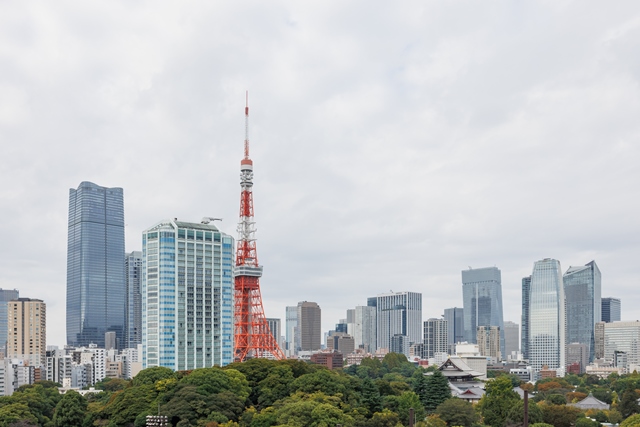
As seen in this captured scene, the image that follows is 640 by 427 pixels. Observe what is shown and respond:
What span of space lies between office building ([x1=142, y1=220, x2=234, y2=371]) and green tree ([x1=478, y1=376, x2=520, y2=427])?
47.7 metres

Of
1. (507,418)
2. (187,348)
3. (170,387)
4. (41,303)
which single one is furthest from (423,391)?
(41,303)

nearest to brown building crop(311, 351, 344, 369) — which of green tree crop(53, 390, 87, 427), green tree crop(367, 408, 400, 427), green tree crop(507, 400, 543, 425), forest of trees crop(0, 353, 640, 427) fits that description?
forest of trees crop(0, 353, 640, 427)

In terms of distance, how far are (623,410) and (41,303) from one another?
118377 millimetres

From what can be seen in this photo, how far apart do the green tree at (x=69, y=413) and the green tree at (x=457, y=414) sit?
2810 centimetres

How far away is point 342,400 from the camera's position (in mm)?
54156

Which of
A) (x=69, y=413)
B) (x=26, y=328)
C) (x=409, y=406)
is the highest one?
(x=409, y=406)

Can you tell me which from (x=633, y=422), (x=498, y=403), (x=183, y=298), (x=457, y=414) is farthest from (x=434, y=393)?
(x=183, y=298)


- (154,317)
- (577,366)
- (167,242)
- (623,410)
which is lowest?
(577,366)

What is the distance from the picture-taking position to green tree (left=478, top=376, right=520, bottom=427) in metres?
56.5

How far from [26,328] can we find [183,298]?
67250mm

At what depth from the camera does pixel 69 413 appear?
58.0m

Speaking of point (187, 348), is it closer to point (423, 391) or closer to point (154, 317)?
point (154, 317)

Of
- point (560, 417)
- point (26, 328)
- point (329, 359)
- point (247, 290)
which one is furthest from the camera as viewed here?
point (329, 359)

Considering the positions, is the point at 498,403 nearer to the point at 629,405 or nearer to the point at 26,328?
the point at 629,405
